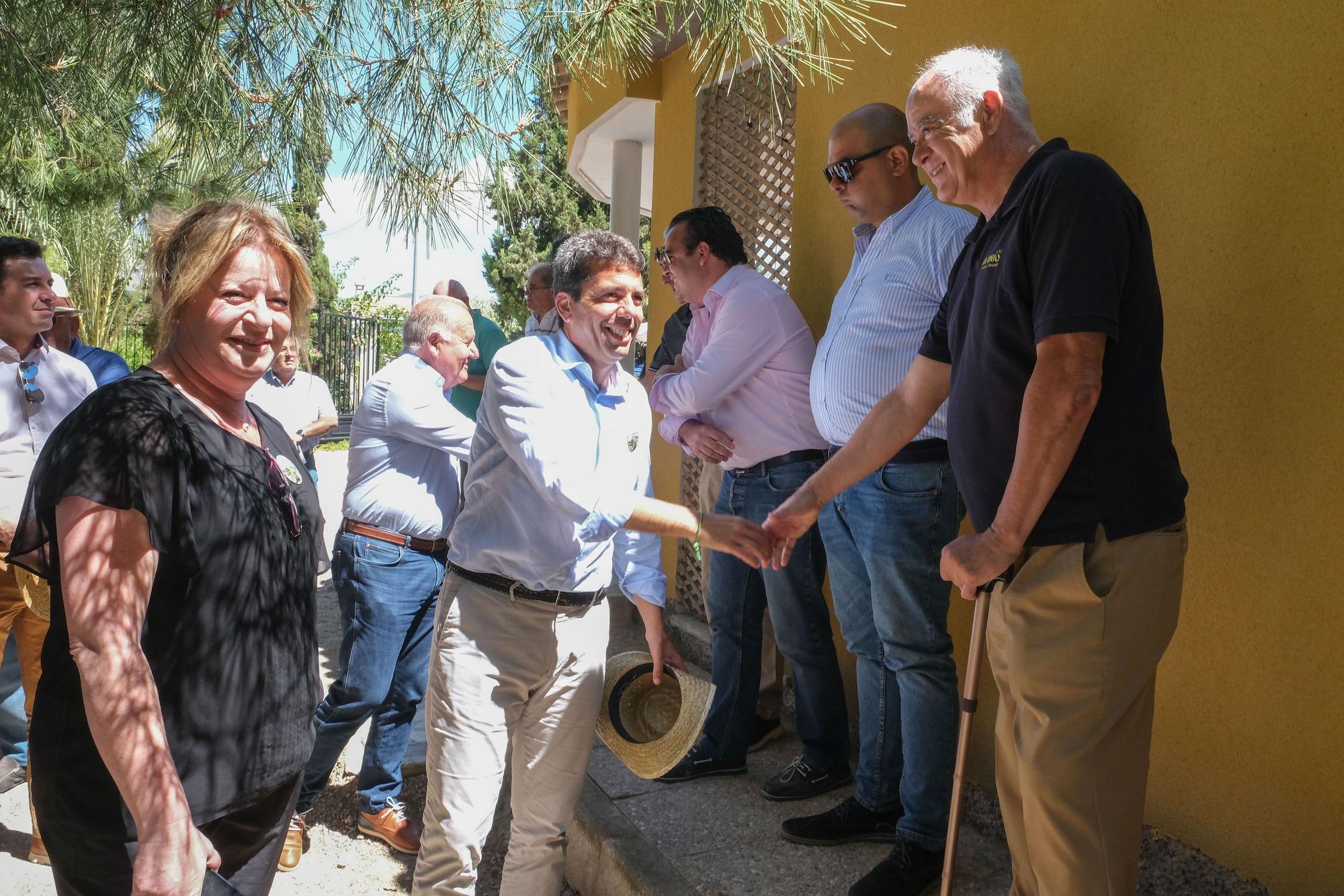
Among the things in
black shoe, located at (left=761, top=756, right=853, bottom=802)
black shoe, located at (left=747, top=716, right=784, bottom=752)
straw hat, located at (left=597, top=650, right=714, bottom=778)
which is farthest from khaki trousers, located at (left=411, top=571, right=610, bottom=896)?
black shoe, located at (left=747, top=716, right=784, bottom=752)

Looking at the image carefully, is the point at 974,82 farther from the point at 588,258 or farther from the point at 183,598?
the point at 183,598

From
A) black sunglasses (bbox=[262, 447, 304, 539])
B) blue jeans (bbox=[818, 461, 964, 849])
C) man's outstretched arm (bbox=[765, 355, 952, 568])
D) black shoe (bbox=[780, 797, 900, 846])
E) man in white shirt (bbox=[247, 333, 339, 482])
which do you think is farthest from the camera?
man in white shirt (bbox=[247, 333, 339, 482])

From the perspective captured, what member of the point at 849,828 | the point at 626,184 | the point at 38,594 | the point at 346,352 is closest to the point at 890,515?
the point at 849,828

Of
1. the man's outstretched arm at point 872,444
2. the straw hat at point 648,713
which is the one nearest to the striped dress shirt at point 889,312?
the man's outstretched arm at point 872,444

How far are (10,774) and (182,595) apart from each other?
12.0ft

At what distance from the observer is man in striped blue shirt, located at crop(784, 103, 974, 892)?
3094 millimetres

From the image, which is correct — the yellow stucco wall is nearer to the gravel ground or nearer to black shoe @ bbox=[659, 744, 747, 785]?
black shoe @ bbox=[659, 744, 747, 785]

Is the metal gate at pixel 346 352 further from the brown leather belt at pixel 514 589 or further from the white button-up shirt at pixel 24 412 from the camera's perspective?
the brown leather belt at pixel 514 589

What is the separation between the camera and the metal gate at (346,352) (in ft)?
74.8

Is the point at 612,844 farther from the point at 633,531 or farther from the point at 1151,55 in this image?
the point at 1151,55

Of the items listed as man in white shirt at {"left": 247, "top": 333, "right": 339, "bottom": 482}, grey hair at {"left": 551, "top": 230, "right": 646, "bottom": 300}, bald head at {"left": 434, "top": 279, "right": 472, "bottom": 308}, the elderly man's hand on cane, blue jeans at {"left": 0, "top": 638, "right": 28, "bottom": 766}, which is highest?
bald head at {"left": 434, "top": 279, "right": 472, "bottom": 308}

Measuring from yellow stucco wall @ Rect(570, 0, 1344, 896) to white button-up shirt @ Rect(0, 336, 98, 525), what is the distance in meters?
3.91

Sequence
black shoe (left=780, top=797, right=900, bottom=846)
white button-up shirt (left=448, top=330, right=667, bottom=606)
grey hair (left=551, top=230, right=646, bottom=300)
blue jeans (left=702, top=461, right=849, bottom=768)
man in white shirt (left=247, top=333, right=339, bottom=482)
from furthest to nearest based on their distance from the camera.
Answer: man in white shirt (left=247, top=333, right=339, bottom=482) < blue jeans (left=702, top=461, right=849, bottom=768) < black shoe (left=780, top=797, right=900, bottom=846) < grey hair (left=551, top=230, right=646, bottom=300) < white button-up shirt (left=448, top=330, right=667, bottom=606)

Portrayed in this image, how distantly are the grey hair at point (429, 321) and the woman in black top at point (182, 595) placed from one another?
198 centimetres
